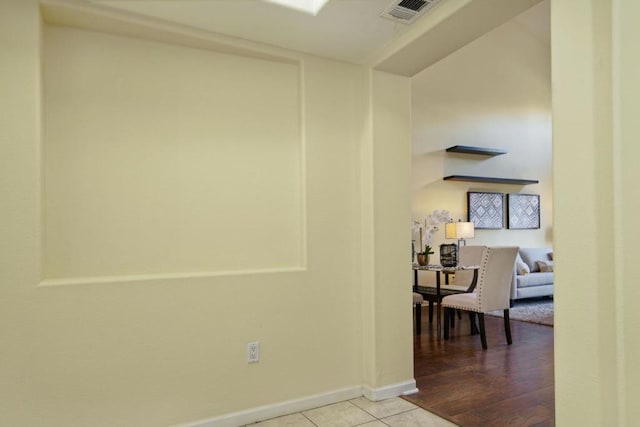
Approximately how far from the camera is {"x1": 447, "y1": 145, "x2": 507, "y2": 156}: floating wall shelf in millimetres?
6503

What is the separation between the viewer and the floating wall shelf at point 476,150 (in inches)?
256

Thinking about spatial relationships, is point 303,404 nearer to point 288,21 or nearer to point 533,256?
point 288,21

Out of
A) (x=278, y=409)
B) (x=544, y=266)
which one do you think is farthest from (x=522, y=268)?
(x=278, y=409)

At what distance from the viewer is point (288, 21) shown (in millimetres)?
2297

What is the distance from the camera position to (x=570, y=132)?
5.10ft

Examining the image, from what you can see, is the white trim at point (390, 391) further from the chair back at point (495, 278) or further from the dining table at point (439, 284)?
the dining table at point (439, 284)

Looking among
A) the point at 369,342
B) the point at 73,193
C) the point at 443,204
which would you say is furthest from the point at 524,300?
the point at 73,193

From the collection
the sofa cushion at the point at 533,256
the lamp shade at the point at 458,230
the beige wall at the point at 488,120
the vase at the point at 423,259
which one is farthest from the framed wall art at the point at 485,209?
the vase at the point at 423,259

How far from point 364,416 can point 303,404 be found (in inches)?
15.6

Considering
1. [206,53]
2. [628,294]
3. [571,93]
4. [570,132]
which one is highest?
[206,53]

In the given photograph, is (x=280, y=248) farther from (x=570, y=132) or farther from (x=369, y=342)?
(x=570, y=132)

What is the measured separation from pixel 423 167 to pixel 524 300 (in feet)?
8.80

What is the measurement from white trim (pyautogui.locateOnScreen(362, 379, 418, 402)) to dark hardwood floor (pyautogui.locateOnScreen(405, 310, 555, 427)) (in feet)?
0.19

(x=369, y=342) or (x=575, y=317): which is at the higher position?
(x=575, y=317)
